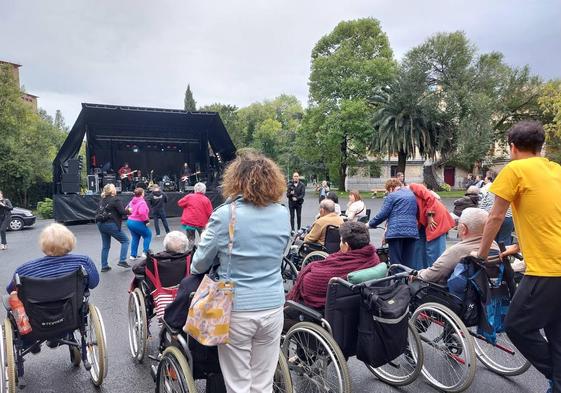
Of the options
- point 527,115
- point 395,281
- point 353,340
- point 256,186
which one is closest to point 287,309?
point 353,340

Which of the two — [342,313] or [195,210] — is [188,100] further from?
[342,313]

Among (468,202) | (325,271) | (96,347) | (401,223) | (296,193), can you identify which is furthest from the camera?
(296,193)

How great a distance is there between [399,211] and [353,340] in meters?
2.42

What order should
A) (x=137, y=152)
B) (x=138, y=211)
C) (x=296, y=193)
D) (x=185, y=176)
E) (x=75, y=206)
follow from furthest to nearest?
(x=137, y=152), (x=185, y=176), (x=75, y=206), (x=296, y=193), (x=138, y=211)

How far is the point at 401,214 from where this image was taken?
4891 mm

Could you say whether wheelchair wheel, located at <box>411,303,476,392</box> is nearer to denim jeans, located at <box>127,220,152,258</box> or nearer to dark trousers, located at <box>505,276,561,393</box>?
dark trousers, located at <box>505,276,561,393</box>

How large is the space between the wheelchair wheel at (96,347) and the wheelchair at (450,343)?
2336mm

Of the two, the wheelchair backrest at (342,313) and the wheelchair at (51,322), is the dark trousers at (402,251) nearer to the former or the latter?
the wheelchair backrest at (342,313)

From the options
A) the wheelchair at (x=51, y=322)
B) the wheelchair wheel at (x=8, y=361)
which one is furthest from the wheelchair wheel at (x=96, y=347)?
the wheelchair wheel at (x=8, y=361)

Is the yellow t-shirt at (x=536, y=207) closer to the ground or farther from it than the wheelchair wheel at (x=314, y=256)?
farther from it

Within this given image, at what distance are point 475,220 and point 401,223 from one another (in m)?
1.64

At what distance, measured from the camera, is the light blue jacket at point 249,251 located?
194 centimetres

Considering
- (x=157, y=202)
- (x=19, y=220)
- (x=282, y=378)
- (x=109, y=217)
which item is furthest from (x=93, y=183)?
(x=282, y=378)

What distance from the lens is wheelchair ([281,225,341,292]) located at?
5.19 m
